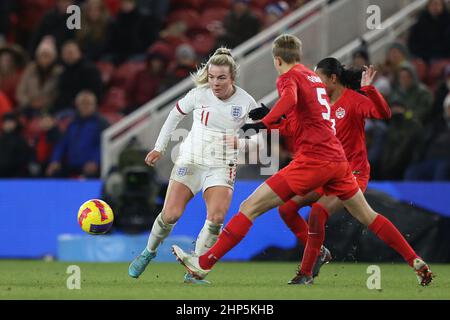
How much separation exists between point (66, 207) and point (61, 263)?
3.62 ft

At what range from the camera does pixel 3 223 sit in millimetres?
13828

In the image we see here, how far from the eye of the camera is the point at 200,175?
31.6 ft

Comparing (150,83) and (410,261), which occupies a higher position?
(150,83)

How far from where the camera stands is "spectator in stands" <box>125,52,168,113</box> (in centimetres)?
1575

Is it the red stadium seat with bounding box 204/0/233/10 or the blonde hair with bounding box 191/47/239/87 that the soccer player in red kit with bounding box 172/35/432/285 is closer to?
the blonde hair with bounding box 191/47/239/87

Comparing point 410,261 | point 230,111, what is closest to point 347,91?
point 230,111

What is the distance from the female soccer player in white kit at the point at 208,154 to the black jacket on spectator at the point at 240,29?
6.56 m

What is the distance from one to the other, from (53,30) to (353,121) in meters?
8.43

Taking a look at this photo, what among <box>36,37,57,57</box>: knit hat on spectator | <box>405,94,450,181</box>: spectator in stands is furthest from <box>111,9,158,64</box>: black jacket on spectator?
<box>405,94,450,181</box>: spectator in stands

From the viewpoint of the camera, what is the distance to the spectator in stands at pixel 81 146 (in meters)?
14.5

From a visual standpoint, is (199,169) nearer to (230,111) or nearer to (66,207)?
(230,111)

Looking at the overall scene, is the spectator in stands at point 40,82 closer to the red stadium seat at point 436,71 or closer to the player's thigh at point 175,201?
the red stadium seat at point 436,71

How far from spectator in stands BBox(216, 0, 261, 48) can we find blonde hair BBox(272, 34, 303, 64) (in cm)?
728

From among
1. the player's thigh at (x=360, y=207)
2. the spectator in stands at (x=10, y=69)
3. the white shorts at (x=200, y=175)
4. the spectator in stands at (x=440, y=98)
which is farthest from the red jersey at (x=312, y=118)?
the spectator in stands at (x=10, y=69)
